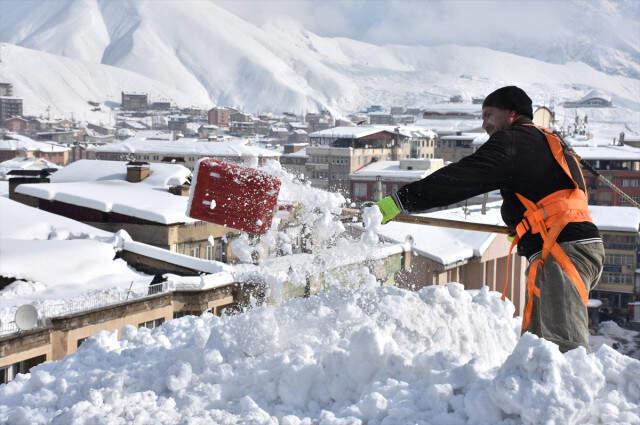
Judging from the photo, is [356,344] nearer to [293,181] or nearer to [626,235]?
[293,181]

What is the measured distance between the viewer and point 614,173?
63938mm

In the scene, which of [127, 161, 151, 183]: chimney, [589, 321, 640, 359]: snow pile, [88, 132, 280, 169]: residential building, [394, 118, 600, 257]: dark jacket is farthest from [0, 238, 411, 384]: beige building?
[88, 132, 280, 169]: residential building

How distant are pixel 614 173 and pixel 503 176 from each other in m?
63.3

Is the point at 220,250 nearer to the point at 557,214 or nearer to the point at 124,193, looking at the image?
the point at 124,193

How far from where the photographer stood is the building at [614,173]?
63250mm

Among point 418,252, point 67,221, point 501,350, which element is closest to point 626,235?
point 418,252

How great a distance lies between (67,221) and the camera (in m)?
19.8

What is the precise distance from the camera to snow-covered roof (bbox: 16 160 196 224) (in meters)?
20.3

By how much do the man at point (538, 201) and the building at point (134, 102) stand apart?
18829 centimetres

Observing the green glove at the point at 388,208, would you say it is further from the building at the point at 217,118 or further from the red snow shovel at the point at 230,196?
the building at the point at 217,118

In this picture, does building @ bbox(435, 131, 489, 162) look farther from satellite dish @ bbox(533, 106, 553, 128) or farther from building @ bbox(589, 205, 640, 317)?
building @ bbox(589, 205, 640, 317)

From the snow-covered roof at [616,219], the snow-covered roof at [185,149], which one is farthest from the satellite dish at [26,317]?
the snow-covered roof at [185,149]

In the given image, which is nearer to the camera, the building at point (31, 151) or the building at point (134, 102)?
the building at point (31, 151)

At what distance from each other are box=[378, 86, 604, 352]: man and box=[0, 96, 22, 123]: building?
496 ft
